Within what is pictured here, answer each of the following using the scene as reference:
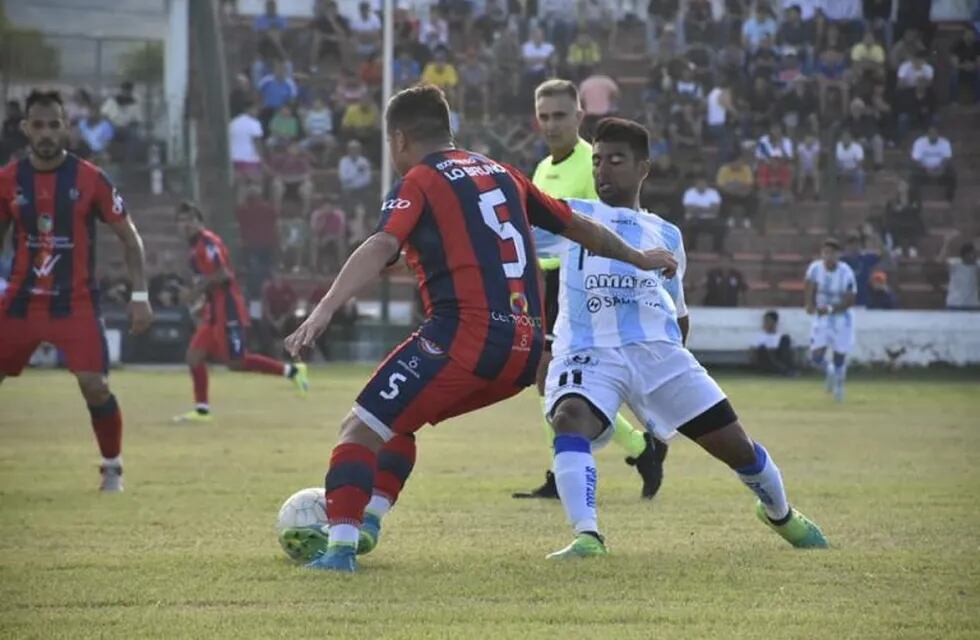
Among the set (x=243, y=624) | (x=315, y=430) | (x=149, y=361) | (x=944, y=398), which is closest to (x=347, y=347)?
(x=149, y=361)

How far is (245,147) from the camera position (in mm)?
33062

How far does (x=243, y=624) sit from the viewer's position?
6160mm

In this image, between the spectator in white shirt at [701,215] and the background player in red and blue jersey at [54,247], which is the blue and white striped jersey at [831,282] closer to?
the spectator in white shirt at [701,215]

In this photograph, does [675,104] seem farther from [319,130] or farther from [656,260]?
[656,260]

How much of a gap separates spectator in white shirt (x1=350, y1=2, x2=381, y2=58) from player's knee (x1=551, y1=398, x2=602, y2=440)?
27854 millimetres

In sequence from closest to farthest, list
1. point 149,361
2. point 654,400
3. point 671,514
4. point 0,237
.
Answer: point 654,400
point 671,514
point 0,237
point 149,361

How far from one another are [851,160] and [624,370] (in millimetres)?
25425

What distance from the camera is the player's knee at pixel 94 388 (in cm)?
1173

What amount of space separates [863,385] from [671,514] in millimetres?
17785

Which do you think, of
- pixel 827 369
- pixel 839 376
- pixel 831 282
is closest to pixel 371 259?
pixel 839 376

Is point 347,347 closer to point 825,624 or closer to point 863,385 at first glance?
point 863,385

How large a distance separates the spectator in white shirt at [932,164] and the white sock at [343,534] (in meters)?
26.5

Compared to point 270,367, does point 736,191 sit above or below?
above

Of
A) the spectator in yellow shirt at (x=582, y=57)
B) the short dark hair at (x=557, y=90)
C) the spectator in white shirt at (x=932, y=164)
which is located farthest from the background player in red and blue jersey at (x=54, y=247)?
the spectator in white shirt at (x=932, y=164)
